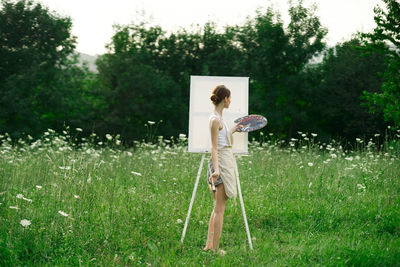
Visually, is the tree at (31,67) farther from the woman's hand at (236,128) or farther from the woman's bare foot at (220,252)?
the woman's bare foot at (220,252)

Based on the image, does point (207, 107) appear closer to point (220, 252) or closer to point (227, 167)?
point (227, 167)

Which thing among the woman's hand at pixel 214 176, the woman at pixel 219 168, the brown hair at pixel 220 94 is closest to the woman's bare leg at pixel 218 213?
the woman at pixel 219 168

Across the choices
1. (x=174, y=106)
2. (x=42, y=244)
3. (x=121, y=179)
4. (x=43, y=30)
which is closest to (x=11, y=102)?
(x=43, y=30)

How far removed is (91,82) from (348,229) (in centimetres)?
2552

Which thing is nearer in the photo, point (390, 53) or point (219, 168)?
point (219, 168)

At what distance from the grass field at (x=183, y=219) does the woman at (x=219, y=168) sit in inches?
12.7

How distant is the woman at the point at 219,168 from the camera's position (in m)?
4.46

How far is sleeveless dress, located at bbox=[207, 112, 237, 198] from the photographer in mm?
4469

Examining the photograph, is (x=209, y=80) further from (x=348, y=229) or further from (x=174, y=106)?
(x=174, y=106)

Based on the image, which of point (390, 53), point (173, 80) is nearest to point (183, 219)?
point (390, 53)

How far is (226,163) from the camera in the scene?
4570mm

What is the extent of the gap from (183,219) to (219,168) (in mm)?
1468

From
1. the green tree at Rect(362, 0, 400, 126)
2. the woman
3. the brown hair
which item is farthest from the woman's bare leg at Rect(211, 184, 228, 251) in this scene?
the green tree at Rect(362, 0, 400, 126)

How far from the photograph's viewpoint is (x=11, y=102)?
22312 mm
